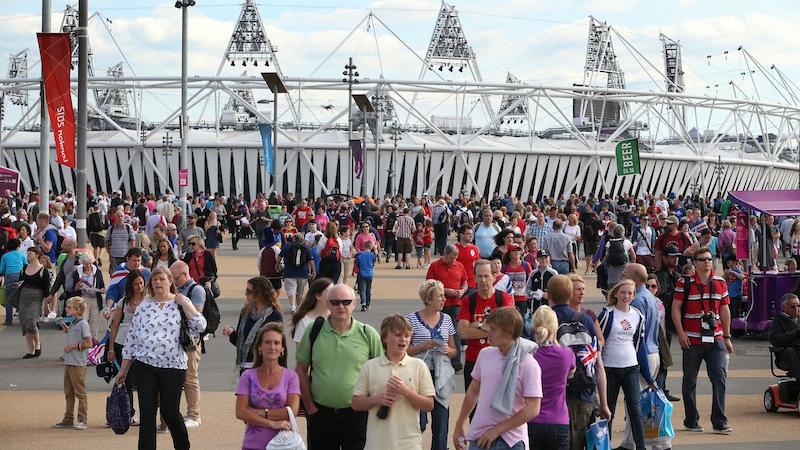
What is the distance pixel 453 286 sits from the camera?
1403 cm

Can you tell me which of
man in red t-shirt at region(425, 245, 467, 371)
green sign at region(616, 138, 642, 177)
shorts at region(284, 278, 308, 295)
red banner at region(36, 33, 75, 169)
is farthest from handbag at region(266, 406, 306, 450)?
green sign at region(616, 138, 642, 177)

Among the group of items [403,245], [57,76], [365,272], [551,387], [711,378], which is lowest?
[403,245]

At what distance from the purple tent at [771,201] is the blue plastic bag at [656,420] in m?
8.28

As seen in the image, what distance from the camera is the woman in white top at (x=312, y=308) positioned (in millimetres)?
8664

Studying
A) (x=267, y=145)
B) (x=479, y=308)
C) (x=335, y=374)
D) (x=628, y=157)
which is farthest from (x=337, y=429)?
(x=267, y=145)

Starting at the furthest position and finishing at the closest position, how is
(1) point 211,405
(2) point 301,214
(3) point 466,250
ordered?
(2) point 301,214 → (3) point 466,250 → (1) point 211,405

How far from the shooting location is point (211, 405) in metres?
12.2

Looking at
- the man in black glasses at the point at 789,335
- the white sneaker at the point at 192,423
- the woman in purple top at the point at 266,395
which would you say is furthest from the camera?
the man in black glasses at the point at 789,335

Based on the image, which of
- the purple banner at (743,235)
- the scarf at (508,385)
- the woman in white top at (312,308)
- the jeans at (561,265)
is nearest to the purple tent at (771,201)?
the purple banner at (743,235)

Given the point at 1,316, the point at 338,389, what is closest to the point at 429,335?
the point at 338,389

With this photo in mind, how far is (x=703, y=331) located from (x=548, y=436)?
4.04 meters

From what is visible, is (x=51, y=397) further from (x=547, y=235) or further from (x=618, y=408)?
(x=547, y=235)

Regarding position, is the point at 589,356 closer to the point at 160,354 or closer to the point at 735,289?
the point at 160,354

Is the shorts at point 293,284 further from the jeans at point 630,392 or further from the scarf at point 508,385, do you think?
the scarf at point 508,385
